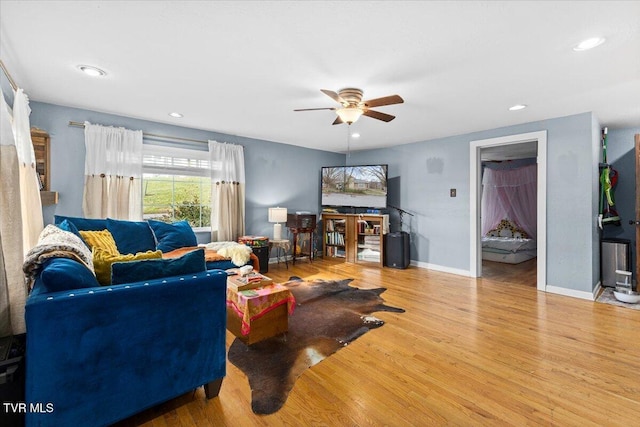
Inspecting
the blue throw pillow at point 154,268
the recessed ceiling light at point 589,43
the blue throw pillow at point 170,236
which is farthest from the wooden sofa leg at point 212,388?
the recessed ceiling light at point 589,43

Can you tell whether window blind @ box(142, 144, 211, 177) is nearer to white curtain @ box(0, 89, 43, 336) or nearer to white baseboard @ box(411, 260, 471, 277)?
white curtain @ box(0, 89, 43, 336)

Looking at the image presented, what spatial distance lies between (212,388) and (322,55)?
8.09 feet

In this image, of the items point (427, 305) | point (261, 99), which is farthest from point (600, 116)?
point (261, 99)

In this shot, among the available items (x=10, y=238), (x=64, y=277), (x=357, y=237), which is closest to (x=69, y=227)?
(x=10, y=238)

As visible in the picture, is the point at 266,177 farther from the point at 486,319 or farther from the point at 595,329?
the point at 595,329

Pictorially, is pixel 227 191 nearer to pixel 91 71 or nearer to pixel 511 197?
pixel 91 71

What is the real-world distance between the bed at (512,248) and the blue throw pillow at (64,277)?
6589 mm

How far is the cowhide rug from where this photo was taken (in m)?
1.91

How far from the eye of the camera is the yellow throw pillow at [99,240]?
2.92 metres

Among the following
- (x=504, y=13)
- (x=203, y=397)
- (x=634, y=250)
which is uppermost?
(x=504, y=13)

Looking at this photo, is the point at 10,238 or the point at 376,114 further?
the point at 376,114

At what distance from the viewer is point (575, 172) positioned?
371cm

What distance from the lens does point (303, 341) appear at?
2496 millimetres

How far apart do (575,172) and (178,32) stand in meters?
4.65
